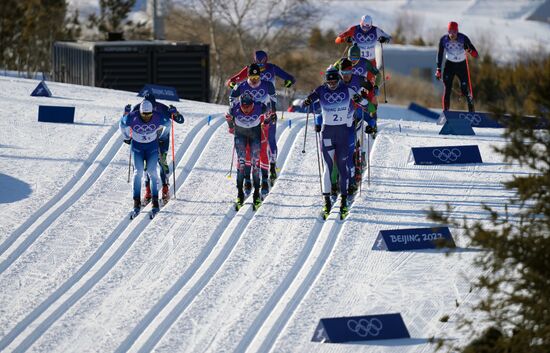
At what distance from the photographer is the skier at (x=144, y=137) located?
56.2 feet

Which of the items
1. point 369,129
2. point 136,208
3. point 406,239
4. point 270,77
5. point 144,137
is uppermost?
point 270,77

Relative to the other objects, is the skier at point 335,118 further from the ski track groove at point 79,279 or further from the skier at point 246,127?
the ski track groove at point 79,279

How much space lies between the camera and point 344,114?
54.9 feet

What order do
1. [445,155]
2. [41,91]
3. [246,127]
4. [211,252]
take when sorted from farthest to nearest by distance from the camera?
[41,91] < [445,155] < [246,127] < [211,252]

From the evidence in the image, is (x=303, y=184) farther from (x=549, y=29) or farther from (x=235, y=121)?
(x=549, y=29)

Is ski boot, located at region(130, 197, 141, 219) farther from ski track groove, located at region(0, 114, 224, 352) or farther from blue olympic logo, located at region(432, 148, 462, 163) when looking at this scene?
blue olympic logo, located at region(432, 148, 462, 163)

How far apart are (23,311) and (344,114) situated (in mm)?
5275

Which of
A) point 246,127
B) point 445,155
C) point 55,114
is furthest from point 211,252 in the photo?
point 55,114

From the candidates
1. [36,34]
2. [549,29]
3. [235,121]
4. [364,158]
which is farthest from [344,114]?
[549,29]

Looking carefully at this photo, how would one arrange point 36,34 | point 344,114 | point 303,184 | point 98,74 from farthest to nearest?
point 36,34 → point 98,74 → point 303,184 → point 344,114

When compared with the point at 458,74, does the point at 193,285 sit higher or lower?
lower

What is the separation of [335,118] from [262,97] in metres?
1.60

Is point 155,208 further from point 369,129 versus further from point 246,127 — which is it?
point 369,129

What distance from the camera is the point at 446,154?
1992cm
